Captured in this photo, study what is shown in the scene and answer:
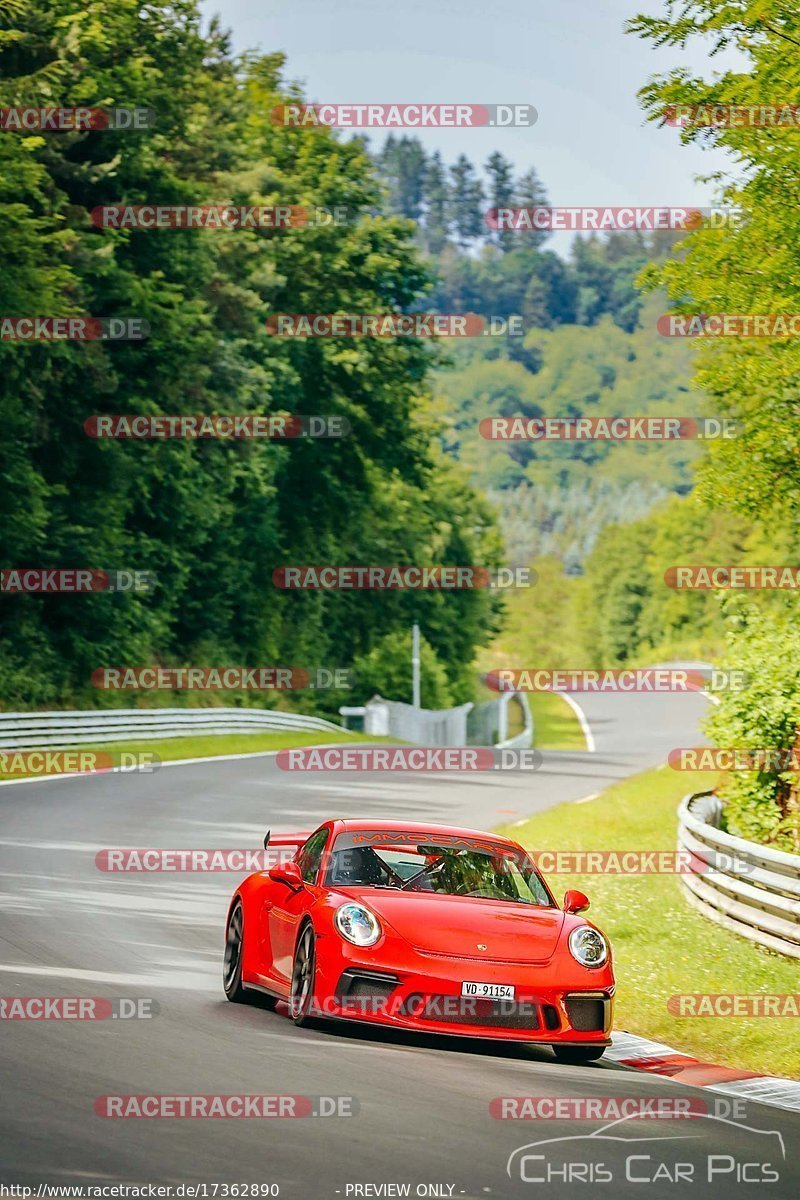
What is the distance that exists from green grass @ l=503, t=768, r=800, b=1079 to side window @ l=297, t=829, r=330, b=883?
2411mm

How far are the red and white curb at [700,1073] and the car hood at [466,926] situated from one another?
2.94 ft

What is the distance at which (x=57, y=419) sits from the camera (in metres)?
45.3

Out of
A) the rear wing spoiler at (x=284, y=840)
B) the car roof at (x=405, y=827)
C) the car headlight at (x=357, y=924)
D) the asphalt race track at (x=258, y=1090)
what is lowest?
the asphalt race track at (x=258, y=1090)

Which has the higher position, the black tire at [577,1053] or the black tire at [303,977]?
the black tire at [303,977]

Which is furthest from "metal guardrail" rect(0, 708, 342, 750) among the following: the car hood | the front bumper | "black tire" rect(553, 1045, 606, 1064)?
"black tire" rect(553, 1045, 606, 1064)

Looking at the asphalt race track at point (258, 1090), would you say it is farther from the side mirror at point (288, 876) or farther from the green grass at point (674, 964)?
the green grass at point (674, 964)

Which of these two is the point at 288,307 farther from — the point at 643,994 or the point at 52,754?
the point at 643,994

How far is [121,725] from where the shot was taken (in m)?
42.1

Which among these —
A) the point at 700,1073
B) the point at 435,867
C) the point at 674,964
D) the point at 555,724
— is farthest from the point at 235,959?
the point at 555,724

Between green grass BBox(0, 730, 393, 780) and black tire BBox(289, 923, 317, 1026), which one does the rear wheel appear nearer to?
black tire BBox(289, 923, 317, 1026)

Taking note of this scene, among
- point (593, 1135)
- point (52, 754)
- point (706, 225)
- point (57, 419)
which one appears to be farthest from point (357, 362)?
point (593, 1135)

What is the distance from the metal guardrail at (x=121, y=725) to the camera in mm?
36844

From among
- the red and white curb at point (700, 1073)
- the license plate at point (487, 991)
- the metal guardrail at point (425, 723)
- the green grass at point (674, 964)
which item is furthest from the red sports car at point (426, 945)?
the metal guardrail at point (425, 723)

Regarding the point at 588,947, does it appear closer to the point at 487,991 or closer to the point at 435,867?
the point at 487,991
